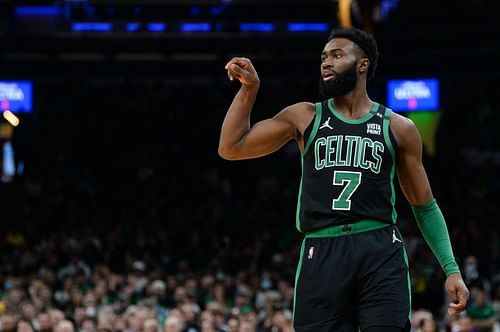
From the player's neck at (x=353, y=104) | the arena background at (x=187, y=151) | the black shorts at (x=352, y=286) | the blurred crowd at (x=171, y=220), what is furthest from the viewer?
the arena background at (x=187, y=151)

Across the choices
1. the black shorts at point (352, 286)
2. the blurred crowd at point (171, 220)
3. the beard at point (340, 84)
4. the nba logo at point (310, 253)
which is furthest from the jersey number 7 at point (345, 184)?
the blurred crowd at point (171, 220)

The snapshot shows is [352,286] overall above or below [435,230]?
below

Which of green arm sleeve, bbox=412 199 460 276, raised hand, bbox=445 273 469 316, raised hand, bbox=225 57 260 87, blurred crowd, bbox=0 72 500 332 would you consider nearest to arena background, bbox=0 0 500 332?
blurred crowd, bbox=0 72 500 332

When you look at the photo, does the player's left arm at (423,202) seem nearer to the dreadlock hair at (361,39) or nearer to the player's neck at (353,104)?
the player's neck at (353,104)

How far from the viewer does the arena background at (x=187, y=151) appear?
55.8ft

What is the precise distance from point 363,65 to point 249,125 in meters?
0.63

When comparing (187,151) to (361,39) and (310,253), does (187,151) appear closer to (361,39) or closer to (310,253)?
(361,39)

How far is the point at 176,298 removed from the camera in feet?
50.9

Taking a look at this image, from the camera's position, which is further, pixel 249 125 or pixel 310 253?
pixel 249 125

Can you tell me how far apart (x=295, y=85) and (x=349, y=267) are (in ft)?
63.1

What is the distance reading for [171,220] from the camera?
68.6 ft

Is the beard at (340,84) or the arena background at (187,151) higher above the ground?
the beard at (340,84)

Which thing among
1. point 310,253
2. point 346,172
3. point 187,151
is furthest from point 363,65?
point 187,151

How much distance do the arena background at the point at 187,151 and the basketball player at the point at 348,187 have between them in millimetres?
9698
